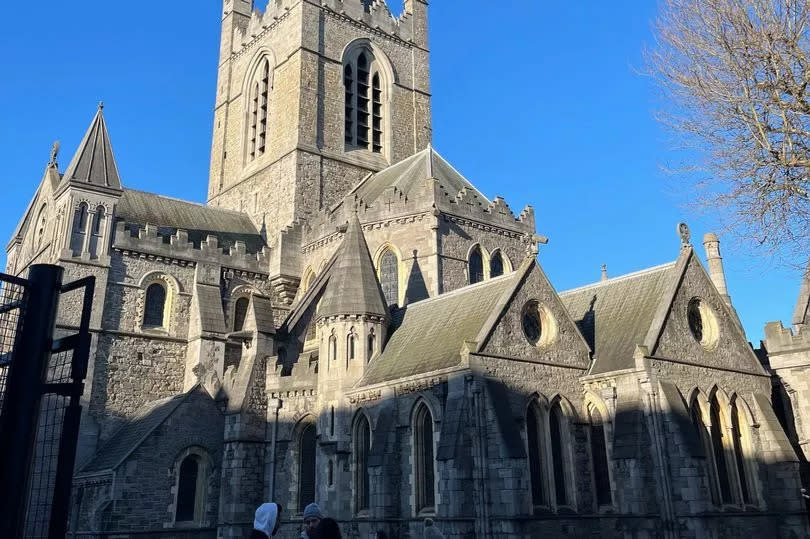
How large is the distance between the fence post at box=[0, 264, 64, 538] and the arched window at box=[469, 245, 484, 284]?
971 inches

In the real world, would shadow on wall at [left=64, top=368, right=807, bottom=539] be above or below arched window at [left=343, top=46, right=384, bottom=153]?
below

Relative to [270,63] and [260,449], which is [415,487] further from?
[270,63]

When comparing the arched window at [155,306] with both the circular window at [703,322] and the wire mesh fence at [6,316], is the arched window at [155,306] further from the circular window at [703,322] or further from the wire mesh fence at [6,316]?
the wire mesh fence at [6,316]

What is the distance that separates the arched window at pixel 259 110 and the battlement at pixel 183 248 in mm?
8938

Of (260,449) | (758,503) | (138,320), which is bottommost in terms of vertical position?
(758,503)

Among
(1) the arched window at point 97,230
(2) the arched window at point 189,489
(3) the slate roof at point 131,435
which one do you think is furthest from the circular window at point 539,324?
(1) the arched window at point 97,230

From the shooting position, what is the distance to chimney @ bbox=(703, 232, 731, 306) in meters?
25.8

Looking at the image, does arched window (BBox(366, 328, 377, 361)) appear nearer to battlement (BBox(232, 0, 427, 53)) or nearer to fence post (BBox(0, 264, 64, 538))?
fence post (BBox(0, 264, 64, 538))

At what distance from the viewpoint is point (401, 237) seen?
28.2m

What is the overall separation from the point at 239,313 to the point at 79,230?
7.10 meters

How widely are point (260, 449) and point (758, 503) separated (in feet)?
49.7

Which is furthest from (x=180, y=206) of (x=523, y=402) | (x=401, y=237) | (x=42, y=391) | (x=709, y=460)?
(x=42, y=391)

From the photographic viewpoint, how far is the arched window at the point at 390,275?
2792 cm

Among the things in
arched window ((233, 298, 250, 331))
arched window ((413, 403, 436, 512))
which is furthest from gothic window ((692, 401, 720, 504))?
arched window ((233, 298, 250, 331))
